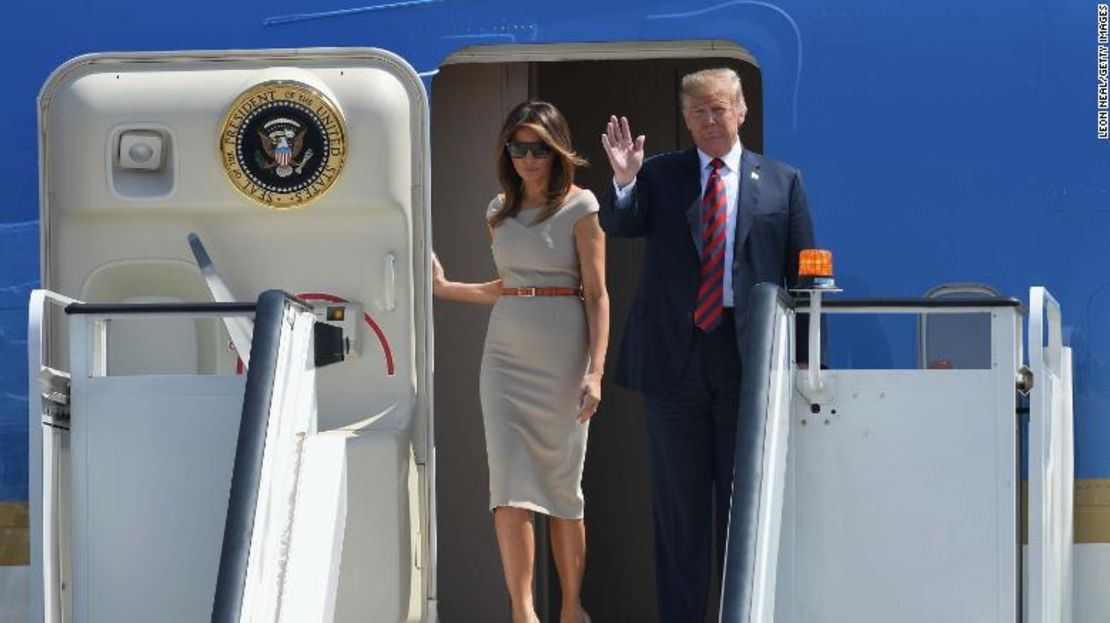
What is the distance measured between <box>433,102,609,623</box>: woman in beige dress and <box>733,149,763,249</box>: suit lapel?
586 mm

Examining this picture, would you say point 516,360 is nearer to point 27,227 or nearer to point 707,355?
point 707,355

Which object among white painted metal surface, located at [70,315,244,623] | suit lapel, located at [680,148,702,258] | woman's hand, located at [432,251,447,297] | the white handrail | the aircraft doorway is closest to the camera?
the white handrail

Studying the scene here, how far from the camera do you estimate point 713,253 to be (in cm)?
573

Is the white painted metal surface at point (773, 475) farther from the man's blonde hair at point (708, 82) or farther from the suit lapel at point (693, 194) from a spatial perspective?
the man's blonde hair at point (708, 82)

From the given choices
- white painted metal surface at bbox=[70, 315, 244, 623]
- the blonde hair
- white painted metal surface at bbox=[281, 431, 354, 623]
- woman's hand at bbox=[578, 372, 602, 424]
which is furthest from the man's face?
white painted metal surface at bbox=[70, 315, 244, 623]

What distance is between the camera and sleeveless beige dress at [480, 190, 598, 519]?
6.16m

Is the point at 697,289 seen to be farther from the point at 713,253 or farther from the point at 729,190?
the point at 729,190

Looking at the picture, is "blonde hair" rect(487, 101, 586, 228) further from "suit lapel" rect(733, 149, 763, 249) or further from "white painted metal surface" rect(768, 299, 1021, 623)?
"white painted metal surface" rect(768, 299, 1021, 623)

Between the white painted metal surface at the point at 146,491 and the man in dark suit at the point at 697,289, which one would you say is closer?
the white painted metal surface at the point at 146,491

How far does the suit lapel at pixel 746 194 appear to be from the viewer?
5711 mm

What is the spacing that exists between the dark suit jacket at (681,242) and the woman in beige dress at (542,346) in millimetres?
346

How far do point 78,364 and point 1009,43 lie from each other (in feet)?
10.0

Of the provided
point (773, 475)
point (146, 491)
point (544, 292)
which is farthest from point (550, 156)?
point (146, 491)

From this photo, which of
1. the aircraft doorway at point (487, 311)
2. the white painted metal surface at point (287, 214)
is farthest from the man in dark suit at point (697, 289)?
the aircraft doorway at point (487, 311)
